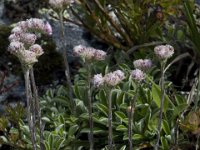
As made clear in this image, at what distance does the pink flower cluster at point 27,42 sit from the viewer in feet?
6.53

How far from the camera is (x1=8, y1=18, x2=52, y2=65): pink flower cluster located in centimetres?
199

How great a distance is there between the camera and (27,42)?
7.13ft

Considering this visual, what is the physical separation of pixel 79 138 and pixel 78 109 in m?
0.15

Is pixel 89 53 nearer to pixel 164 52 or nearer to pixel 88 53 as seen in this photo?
pixel 88 53

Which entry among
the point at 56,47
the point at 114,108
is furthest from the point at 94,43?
the point at 114,108

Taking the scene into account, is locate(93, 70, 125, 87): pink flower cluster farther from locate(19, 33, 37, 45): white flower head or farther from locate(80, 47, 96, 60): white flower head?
locate(19, 33, 37, 45): white flower head

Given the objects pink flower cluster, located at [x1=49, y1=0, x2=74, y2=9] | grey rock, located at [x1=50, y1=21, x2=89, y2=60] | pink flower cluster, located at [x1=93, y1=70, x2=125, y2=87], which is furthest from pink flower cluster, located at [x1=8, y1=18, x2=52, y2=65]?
grey rock, located at [x1=50, y1=21, x2=89, y2=60]

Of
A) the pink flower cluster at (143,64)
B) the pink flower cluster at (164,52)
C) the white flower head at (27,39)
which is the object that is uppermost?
the white flower head at (27,39)

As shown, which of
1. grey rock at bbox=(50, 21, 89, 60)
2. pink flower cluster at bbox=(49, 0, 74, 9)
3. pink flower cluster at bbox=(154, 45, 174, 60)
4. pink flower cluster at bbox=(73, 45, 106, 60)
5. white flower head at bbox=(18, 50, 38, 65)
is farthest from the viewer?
grey rock at bbox=(50, 21, 89, 60)

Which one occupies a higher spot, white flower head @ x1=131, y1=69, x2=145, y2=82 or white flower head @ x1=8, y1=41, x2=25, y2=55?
white flower head @ x1=8, y1=41, x2=25, y2=55

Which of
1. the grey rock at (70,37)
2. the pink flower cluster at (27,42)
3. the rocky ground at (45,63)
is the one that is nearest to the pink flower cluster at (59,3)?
the pink flower cluster at (27,42)

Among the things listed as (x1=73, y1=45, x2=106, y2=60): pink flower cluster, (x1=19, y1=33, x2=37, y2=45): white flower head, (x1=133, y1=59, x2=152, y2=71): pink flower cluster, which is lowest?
(x1=133, y1=59, x2=152, y2=71): pink flower cluster

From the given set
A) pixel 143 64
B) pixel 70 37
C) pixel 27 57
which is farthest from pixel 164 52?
pixel 70 37

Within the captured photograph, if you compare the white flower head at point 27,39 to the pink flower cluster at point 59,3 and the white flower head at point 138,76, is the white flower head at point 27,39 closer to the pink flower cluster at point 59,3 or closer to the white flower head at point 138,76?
the pink flower cluster at point 59,3
